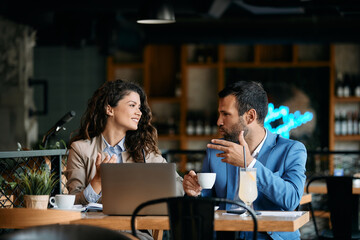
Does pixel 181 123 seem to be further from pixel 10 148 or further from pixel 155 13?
pixel 155 13

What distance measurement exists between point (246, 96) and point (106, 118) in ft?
2.69

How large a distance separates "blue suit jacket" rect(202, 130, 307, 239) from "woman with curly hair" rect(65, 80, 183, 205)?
0.76ft

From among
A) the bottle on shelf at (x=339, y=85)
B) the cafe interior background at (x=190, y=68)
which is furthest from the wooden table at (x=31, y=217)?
the bottle on shelf at (x=339, y=85)

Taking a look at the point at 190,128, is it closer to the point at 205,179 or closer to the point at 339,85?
the point at 339,85

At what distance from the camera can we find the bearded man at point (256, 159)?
264cm

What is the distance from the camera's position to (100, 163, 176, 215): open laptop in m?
2.44

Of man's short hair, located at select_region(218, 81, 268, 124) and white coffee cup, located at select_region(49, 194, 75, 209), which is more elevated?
man's short hair, located at select_region(218, 81, 268, 124)

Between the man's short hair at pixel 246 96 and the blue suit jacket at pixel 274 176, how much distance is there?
16cm

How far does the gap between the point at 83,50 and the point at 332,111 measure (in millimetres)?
3871

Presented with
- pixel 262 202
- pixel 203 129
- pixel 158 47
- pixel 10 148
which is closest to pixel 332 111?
pixel 203 129

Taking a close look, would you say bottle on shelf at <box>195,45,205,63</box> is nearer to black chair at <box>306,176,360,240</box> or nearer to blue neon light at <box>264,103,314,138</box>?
blue neon light at <box>264,103,314,138</box>

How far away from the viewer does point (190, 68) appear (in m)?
9.15

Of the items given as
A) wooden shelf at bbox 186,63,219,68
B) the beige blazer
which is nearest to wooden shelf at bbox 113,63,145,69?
wooden shelf at bbox 186,63,219,68

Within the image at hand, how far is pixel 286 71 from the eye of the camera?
8.99 meters
